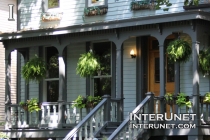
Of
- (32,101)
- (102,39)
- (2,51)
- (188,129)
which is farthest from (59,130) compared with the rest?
(2,51)

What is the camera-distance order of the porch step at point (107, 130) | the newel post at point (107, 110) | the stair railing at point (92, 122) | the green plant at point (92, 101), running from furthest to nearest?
1. the green plant at point (92, 101)
2. the newel post at point (107, 110)
3. the porch step at point (107, 130)
4. the stair railing at point (92, 122)

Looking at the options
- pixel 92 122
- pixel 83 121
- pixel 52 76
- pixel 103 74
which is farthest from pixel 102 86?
pixel 83 121

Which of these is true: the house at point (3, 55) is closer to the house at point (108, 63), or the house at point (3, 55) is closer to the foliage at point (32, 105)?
the house at point (108, 63)

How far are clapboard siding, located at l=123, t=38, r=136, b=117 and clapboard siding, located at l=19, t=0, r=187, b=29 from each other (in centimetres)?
100

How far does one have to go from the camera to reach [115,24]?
17.8 m

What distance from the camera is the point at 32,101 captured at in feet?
64.7

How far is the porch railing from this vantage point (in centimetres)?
1662

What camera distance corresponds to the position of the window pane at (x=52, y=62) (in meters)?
21.1

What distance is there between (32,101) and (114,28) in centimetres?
413

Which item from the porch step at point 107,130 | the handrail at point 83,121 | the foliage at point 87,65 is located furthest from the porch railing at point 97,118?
the foliage at point 87,65

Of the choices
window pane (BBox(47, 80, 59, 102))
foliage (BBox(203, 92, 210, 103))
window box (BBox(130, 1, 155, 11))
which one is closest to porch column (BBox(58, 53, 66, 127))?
window pane (BBox(47, 80, 59, 102))

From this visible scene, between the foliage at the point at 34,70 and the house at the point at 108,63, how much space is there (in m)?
0.60

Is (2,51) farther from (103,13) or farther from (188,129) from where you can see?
(188,129)

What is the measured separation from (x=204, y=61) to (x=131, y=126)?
305 cm
